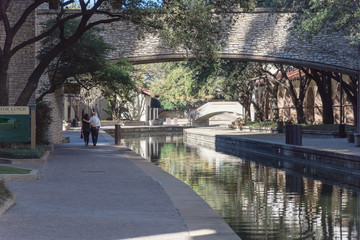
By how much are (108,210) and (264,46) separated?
22757mm

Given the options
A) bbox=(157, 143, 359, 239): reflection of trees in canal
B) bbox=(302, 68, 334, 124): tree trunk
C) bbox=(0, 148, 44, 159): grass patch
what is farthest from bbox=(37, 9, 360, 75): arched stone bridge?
bbox=(0, 148, 44, 159): grass patch

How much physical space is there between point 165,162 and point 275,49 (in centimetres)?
988

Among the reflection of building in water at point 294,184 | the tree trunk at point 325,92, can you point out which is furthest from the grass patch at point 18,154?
the tree trunk at point 325,92

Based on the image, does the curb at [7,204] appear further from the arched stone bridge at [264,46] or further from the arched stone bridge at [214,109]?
the arched stone bridge at [214,109]

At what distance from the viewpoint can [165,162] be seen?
2417cm

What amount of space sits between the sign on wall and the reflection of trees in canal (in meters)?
4.91

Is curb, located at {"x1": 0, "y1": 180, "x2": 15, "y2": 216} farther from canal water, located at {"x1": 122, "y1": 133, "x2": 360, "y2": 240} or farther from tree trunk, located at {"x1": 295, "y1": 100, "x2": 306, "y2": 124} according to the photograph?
tree trunk, located at {"x1": 295, "y1": 100, "x2": 306, "y2": 124}

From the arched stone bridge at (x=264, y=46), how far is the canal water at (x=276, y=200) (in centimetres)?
921

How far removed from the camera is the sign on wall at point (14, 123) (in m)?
17.3

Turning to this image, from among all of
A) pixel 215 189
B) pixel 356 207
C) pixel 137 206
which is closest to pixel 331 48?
pixel 215 189

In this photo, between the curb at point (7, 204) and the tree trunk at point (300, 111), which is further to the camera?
the tree trunk at point (300, 111)

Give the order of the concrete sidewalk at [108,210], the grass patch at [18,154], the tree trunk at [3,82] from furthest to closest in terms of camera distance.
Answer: the tree trunk at [3,82]
the grass patch at [18,154]
the concrete sidewalk at [108,210]

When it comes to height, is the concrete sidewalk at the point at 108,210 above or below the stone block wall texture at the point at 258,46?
below

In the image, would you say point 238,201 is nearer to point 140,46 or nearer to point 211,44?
point 211,44
